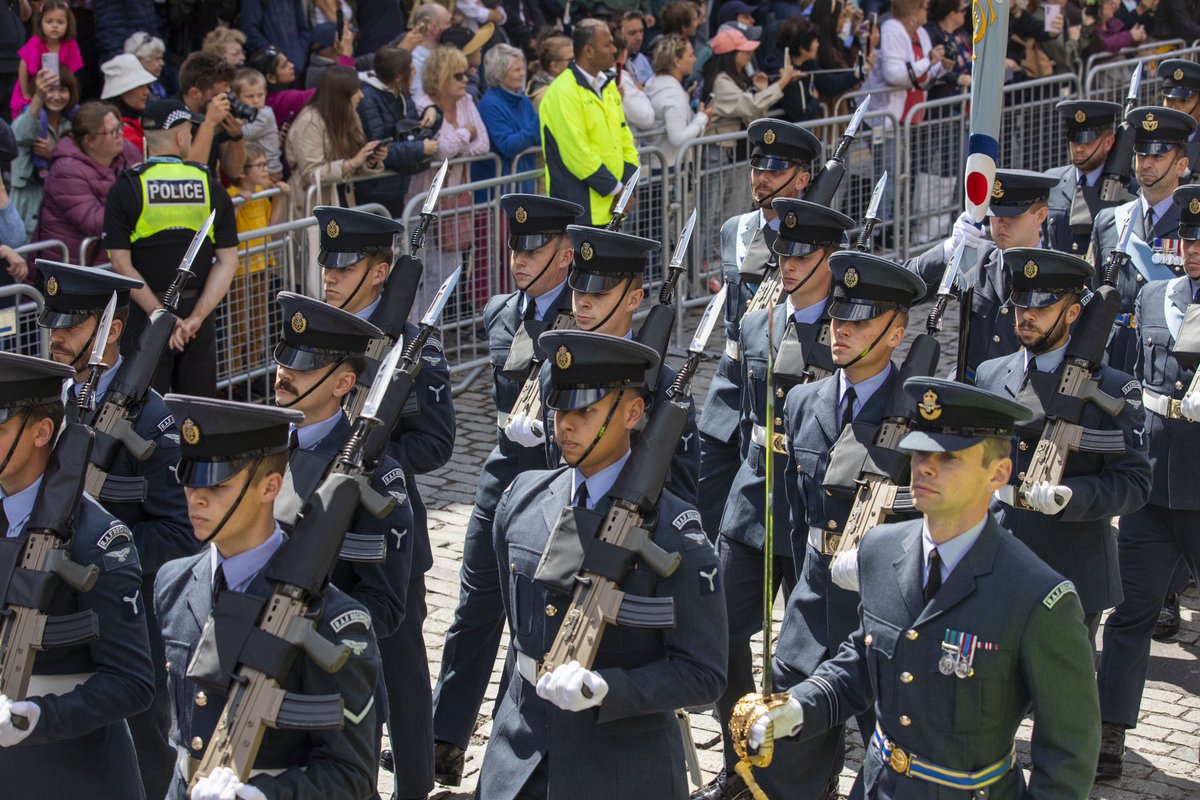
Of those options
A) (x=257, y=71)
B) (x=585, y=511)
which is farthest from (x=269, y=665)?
(x=257, y=71)

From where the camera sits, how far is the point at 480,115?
460 inches

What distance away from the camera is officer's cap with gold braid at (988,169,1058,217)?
7.99 m

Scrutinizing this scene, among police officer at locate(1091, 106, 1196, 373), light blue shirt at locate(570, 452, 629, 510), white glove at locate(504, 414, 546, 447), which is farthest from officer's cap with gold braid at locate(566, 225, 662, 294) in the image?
police officer at locate(1091, 106, 1196, 373)

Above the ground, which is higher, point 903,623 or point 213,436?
point 213,436

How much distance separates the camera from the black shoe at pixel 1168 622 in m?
8.15

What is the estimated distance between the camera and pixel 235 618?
415cm

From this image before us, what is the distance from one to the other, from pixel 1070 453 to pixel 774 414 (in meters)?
1.14

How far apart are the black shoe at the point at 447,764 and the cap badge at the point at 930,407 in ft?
9.45

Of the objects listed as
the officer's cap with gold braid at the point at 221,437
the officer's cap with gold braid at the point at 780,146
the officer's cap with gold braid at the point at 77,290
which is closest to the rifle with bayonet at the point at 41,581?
the officer's cap with gold braid at the point at 221,437

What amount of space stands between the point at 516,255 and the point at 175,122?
7.74ft

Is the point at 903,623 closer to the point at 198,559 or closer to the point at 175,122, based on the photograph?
the point at 198,559

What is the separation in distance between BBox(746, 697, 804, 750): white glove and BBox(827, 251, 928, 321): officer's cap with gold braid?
76.1 inches

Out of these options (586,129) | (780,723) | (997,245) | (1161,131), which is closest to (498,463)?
→ (997,245)

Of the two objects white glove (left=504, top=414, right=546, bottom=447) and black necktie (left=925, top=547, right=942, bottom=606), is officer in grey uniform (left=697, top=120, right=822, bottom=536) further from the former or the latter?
black necktie (left=925, top=547, right=942, bottom=606)
